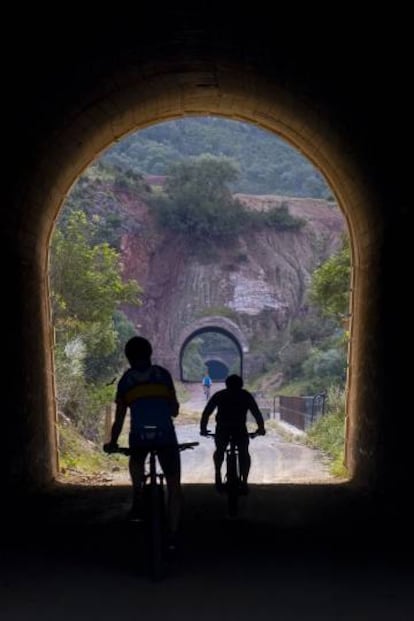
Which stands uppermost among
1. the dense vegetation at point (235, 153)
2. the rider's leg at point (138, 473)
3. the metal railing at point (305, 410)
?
the dense vegetation at point (235, 153)

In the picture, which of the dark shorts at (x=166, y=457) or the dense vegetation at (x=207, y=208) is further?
the dense vegetation at (x=207, y=208)

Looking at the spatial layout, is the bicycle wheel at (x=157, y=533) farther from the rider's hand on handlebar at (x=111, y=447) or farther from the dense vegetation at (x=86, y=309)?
the dense vegetation at (x=86, y=309)

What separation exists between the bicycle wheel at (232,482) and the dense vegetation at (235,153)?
229 feet

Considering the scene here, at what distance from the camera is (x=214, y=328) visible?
51.2 m

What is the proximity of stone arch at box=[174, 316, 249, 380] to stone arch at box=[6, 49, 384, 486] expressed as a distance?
37425 millimetres

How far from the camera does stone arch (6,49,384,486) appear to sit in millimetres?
9781

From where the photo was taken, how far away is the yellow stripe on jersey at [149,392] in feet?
19.1

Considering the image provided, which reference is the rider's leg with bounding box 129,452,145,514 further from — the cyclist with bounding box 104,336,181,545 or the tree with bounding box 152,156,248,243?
the tree with bounding box 152,156,248,243

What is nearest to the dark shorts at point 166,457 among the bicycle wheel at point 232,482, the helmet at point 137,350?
the helmet at point 137,350

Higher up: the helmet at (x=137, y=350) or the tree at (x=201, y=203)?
the tree at (x=201, y=203)

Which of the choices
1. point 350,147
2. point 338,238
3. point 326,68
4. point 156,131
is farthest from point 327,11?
point 156,131

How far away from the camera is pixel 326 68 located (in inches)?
335

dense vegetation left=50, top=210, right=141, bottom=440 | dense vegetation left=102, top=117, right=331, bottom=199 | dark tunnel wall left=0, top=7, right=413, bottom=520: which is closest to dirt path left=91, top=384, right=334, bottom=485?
dense vegetation left=50, top=210, right=141, bottom=440

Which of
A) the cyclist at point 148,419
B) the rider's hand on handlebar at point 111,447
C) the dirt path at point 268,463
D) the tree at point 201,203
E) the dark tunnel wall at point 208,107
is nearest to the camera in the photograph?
the cyclist at point 148,419
